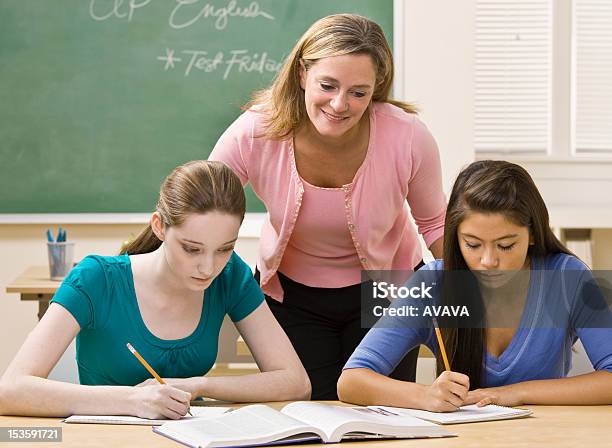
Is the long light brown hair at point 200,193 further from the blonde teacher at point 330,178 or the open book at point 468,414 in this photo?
the open book at point 468,414

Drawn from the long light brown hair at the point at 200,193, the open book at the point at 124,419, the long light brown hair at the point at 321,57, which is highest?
the long light brown hair at the point at 321,57

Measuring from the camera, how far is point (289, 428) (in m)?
1.44

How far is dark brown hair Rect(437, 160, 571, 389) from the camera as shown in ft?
6.20

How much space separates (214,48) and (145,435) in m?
2.54

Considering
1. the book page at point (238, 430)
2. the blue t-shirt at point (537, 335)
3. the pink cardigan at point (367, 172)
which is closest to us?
the book page at point (238, 430)

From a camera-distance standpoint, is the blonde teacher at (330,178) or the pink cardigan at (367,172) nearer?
Answer: the blonde teacher at (330,178)

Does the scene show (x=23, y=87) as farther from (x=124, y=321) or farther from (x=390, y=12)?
(x=124, y=321)

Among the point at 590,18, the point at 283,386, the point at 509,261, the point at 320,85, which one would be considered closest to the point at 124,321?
the point at 283,386

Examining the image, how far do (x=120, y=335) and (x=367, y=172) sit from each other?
68cm

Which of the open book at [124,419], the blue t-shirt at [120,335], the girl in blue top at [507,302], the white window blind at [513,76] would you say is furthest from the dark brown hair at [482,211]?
the white window blind at [513,76]

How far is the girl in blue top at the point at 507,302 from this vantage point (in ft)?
6.15

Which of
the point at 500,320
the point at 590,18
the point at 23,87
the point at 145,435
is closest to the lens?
the point at 145,435

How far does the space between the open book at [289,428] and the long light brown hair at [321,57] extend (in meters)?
0.76

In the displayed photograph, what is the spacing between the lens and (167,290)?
1885 millimetres
